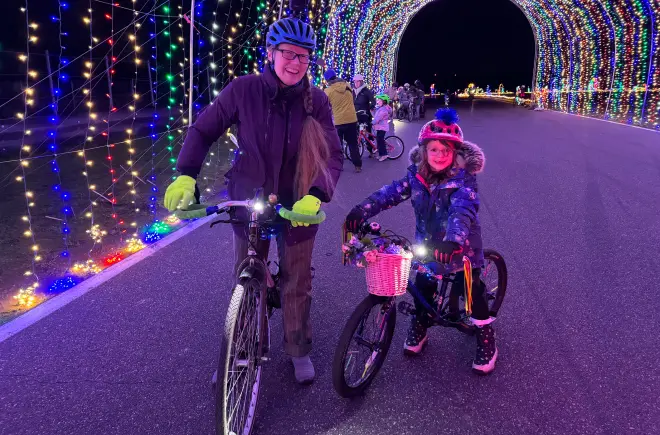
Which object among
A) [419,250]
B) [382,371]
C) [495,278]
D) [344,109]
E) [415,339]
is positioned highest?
[344,109]

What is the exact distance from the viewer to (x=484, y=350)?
9.90ft

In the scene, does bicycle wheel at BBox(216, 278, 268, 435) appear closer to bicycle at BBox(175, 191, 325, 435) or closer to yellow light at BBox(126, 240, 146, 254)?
bicycle at BBox(175, 191, 325, 435)

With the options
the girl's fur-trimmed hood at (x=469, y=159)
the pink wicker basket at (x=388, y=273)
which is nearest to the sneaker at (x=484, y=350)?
the pink wicker basket at (x=388, y=273)

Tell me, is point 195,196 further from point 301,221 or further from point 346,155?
point 346,155

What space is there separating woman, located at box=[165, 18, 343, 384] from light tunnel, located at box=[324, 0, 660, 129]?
43.4ft

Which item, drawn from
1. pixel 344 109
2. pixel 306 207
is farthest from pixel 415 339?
pixel 344 109

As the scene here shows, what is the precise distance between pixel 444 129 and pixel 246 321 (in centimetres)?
150

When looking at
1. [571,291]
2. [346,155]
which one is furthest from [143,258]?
[346,155]

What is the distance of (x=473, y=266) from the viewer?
287cm

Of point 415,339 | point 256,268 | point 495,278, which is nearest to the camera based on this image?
point 256,268

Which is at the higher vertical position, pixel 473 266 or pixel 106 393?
pixel 473 266

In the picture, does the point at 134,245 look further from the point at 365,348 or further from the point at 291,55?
the point at 291,55

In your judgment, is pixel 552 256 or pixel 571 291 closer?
pixel 571 291

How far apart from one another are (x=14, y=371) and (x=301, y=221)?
221 centimetres
